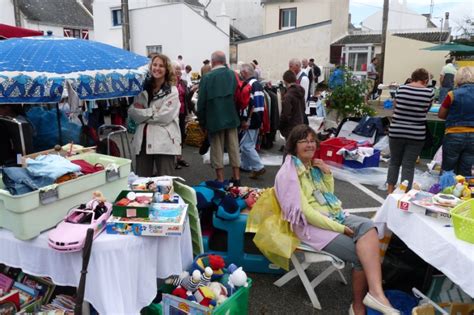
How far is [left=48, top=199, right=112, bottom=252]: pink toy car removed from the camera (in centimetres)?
210

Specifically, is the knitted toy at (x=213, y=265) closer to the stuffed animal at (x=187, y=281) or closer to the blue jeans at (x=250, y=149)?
the stuffed animal at (x=187, y=281)

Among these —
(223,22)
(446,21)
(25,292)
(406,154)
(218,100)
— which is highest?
(446,21)

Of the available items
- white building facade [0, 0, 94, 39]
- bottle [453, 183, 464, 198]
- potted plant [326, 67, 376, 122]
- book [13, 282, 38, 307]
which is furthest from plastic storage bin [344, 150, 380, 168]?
white building facade [0, 0, 94, 39]

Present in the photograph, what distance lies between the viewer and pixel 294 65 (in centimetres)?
714

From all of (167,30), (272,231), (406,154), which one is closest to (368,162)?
(406,154)

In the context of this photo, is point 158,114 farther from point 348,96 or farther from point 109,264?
point 348,96

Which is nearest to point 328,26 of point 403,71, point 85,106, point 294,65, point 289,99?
point 403,71

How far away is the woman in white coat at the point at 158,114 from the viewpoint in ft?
13.1

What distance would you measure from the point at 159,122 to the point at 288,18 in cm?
2444

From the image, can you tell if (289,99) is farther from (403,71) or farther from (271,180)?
(403,71)

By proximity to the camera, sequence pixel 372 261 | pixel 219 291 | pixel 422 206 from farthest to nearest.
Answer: pixel 372 261
pixel 422 206
pixel 219 291

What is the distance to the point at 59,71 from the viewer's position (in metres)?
3.28

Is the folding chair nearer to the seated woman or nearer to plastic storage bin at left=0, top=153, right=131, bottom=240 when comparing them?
the seated woman

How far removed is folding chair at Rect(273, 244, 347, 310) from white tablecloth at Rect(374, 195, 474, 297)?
1.60 feet
